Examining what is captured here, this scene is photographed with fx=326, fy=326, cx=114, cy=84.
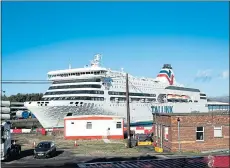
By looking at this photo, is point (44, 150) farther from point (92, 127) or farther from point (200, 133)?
point (92, 127)

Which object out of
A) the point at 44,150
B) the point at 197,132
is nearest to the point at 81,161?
the point at 44,150

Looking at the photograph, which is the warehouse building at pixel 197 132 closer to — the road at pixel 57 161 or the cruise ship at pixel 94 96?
the road at pixel 57 161

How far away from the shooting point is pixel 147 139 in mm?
32719

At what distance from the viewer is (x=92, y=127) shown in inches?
1510

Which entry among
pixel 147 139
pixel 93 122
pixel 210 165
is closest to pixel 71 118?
pixel 93 122

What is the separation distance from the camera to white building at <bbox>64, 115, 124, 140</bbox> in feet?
125

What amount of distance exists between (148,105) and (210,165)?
48697 millimetres

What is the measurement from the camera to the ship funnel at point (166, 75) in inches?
3450

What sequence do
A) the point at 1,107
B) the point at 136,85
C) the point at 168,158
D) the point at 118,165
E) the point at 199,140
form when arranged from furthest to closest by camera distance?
the point at 136,85 → the point at 199,140 → the point at 168,158 → the point at 118,165 → the point at 1,107

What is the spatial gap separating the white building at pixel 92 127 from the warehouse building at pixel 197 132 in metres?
12.9

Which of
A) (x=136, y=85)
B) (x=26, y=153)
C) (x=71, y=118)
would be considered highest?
(x=136, y=85)

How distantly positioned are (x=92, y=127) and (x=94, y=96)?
1530 cm

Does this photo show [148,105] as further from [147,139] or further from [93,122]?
[147,139]

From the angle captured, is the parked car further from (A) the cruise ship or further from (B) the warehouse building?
(A) the cruise ship
